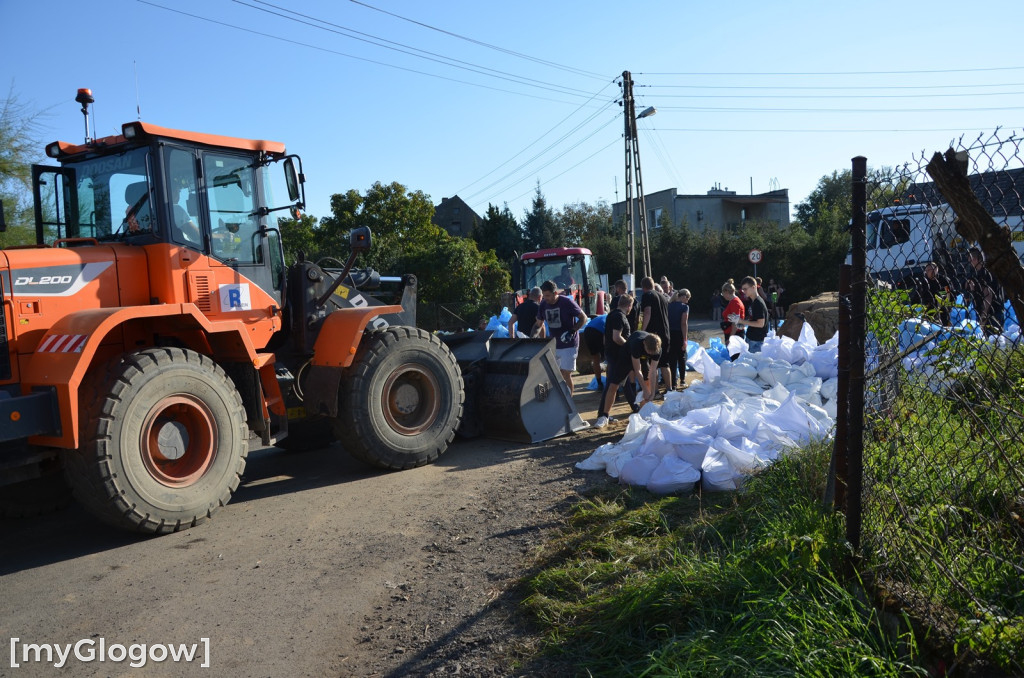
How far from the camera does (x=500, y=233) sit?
148 ft

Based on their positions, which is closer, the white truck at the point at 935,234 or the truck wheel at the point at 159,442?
the white truck at the point at 935,234

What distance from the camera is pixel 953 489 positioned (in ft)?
11.1

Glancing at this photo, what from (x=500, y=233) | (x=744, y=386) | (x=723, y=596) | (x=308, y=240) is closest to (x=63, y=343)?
(x=723, y=596)

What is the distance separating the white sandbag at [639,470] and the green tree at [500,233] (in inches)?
1554

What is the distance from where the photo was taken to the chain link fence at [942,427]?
2625 mm

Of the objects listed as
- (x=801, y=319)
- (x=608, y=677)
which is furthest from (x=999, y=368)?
(x=801, y=319)

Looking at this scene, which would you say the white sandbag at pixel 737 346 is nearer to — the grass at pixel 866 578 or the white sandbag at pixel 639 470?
the white sandbag at pixel 639 470

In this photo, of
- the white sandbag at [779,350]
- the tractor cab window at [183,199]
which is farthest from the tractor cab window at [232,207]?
the white sandbag at [779,350]

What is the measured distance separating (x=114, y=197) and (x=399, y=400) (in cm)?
289

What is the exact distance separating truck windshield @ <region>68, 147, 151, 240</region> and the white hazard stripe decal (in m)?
1.16

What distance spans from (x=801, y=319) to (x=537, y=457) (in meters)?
9.12

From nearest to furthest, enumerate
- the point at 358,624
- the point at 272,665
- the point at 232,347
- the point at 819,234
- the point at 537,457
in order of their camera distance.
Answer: the point at 272,665
the point at 358,624
the point at 232,347
the point at 537,457
the point at 819,234

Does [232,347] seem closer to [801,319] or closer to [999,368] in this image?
[999,368]

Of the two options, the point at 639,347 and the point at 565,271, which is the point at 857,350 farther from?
the point at 565,271
